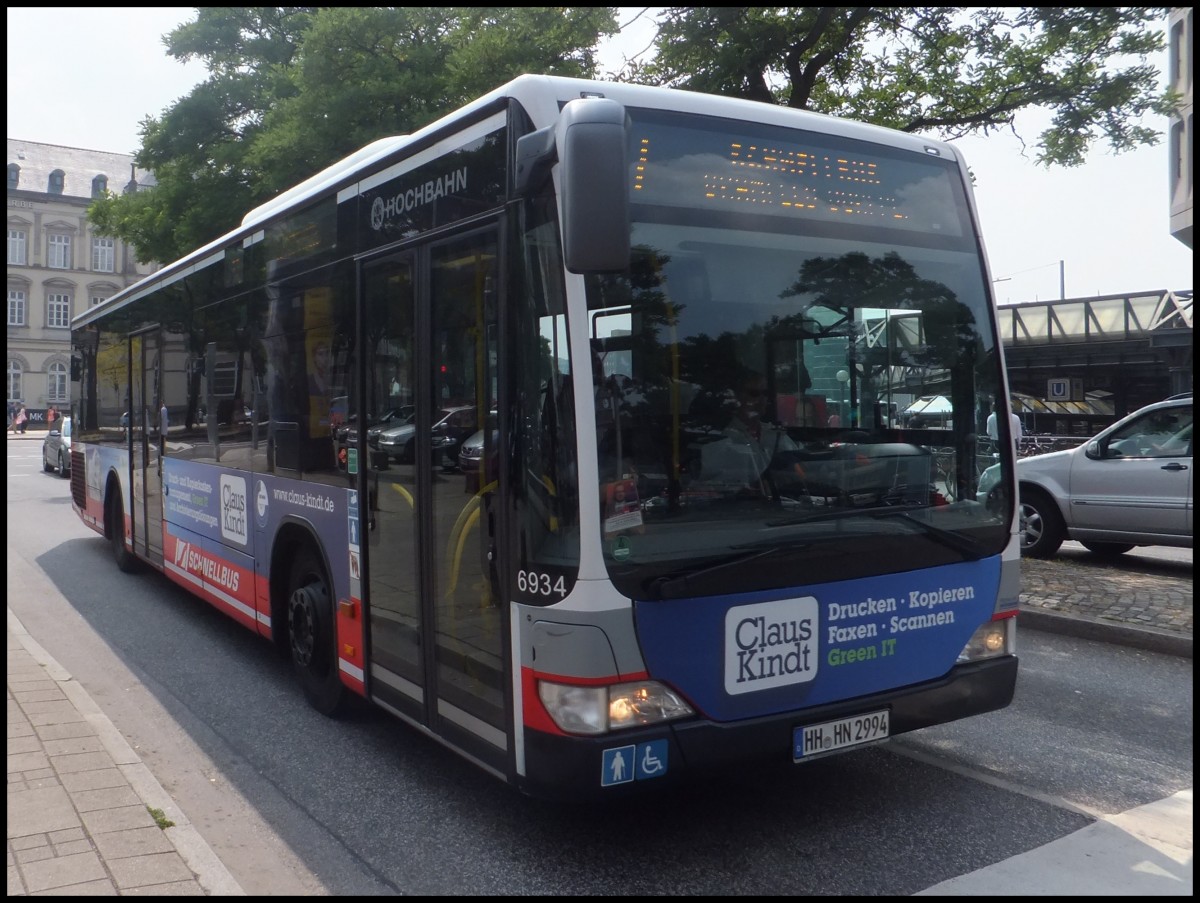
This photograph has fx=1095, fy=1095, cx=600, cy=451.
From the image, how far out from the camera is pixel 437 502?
463cm

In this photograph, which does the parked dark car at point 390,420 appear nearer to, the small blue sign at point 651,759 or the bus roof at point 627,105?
the bus roof at point 627,105

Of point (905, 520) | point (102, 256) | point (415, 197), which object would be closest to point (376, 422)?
point (415, 197)

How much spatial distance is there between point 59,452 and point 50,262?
52.2 m

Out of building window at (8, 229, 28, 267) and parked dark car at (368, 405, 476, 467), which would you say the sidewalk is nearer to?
parked dark car at (368, 405, 476, 467)

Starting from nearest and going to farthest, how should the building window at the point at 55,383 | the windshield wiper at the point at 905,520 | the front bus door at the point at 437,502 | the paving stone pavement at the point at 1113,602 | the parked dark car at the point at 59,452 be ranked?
1. the windshield wiper at the point at 905,520
2. the front bus door at the point at 437,502
3. the paving stone pavement at the point at 1113,602
4. the parked dark car at the point at 59,452
5. the building window at the point at 55,383

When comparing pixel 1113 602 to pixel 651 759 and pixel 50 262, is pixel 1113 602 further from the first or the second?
pixel 50 262

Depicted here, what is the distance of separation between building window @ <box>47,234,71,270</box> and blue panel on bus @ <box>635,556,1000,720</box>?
78967 mm

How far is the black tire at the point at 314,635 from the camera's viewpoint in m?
5.88

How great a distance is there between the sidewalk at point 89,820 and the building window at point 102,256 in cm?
7663

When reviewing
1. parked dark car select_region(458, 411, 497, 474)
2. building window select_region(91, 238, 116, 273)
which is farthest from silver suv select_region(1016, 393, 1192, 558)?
building window select_region(91, 238, 116, 273)

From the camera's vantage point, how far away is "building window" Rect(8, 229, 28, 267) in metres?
70.2

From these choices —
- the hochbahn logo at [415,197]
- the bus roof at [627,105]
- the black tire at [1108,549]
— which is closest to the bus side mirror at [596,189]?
the bus roof at [627,105]

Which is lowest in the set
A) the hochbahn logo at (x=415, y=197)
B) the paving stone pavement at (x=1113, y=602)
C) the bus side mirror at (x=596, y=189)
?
the paving stone pavement at (x=1113, y=602)

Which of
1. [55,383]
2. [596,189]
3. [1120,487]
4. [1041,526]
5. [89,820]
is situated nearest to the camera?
[596,189]
